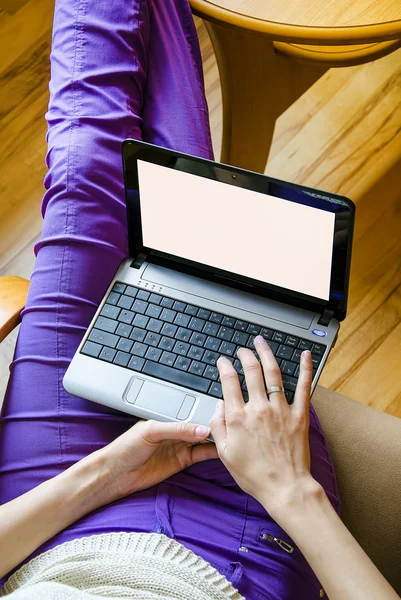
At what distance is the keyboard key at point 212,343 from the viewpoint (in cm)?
93

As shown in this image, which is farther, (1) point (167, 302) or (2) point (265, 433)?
(1) point (167, 302)

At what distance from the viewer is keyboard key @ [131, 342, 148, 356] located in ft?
3.07

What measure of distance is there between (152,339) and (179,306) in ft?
0.20

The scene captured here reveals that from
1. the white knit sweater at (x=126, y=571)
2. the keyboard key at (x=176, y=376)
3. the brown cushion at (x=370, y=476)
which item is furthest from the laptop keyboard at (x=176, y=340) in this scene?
the white knit sweater at (x=126, y=571)

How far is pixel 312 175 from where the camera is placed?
5.13 ft

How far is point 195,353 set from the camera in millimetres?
931

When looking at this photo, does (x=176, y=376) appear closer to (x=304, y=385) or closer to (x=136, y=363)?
(x=136, y=363)

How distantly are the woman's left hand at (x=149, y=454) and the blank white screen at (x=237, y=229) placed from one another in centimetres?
24

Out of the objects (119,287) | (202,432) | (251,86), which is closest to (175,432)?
(202,432)

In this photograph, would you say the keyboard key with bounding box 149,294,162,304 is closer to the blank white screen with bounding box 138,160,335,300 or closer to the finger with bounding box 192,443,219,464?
the blank white screen with bounding box 138,160,335,300

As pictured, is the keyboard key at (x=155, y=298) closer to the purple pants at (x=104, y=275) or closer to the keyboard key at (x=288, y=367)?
the purple pants at (x=104, y=275)

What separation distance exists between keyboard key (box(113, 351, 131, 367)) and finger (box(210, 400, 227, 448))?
0.15 meters

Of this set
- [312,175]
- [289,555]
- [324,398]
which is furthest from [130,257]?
[312,175]

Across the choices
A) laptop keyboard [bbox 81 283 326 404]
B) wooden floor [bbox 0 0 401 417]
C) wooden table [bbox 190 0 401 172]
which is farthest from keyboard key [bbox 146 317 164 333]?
wooden floor [bbox 0 0 401 417]
